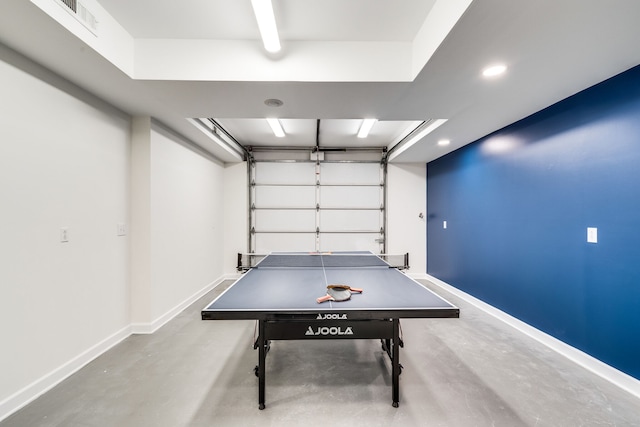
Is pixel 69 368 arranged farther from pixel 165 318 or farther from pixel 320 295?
pixel 320 295

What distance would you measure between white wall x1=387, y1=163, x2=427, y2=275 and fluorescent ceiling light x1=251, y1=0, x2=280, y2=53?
13.4ft

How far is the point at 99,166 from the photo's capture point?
96.4 inches

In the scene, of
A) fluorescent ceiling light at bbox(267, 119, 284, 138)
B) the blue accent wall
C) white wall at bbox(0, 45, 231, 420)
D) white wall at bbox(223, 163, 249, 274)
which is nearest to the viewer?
white wall at bbox(0, 45, 231, 420)

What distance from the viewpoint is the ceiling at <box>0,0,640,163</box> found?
1509 mm

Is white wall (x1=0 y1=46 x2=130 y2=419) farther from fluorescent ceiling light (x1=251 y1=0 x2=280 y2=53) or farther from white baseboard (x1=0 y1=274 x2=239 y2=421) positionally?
fluorescent ceiling light (x1=251 y1=0 x2=280 y2=53)

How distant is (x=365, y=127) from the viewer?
404 centimetres

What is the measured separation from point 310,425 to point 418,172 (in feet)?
16.8

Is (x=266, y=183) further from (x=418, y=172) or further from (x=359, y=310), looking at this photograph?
(x=359, y=310)

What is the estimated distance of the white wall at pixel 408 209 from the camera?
546cm

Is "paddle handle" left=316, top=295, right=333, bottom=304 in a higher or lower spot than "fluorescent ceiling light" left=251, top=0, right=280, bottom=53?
lower

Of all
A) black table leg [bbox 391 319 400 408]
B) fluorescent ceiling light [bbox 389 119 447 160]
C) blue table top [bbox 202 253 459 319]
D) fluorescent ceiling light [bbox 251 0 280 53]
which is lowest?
black table leg [bbox 391 319 400 408]

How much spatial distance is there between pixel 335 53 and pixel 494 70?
52.4 inches

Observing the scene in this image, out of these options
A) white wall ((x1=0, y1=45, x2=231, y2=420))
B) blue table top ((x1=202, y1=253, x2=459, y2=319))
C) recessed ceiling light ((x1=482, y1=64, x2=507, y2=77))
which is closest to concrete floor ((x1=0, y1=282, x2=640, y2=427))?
white wall ((x1=0, y1=45, x2=231, y2=420))

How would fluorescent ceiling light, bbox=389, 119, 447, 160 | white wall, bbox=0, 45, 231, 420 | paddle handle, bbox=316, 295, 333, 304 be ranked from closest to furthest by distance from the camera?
paddle handle, bbox=316, 295, 333, 304
white wall, bbox=0, 45, 231, 420
fluorescent ceiling light, bbox=389, 119, 447, 160
